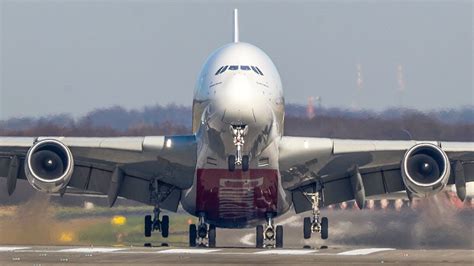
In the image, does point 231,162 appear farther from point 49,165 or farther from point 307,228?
point 307,228

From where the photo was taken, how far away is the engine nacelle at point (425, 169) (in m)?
39.3

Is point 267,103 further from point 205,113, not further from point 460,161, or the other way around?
point 460,161

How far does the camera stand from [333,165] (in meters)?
41.3

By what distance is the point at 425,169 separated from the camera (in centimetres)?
3988

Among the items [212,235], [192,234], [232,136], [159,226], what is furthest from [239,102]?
[192,234]

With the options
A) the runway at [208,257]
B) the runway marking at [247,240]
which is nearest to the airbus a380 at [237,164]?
the runway marking at [247,240]

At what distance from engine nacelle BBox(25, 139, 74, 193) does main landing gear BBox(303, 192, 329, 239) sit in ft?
23.4

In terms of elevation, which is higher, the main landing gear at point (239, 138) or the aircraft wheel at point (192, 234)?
the main landing gear at point (239, 138)

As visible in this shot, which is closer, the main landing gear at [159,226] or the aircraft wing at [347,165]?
the aircraft wing at [347,165]

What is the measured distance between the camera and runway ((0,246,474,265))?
2788 cm

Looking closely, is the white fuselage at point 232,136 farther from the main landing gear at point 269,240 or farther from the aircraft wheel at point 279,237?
the aircraft wheel at point 279,237

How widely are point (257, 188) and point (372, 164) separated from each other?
449cm

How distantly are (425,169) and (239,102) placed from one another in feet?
A: 22.3

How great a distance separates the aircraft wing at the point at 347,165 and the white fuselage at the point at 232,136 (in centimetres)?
75
